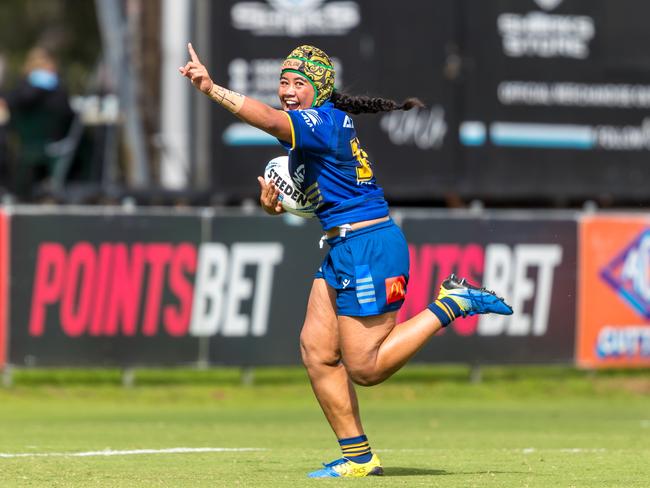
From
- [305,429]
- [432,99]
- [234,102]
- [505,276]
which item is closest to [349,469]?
[234,102]

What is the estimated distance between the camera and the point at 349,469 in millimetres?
9297

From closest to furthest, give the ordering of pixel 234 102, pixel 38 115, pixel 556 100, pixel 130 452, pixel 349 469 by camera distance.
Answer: pixel 234 102 < pixel 349 469 < pixel 130 452 < pixel 556 100 < pixel 38 115

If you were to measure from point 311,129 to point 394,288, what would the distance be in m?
1.08

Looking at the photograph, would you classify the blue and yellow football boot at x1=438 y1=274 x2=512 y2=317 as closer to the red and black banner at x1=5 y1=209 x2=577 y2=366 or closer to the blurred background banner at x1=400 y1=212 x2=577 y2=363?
the red and black banner at x1=5 y1=209 x2=577 y2=366

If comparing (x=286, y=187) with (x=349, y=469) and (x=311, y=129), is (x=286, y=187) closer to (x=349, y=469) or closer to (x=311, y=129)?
(x=311, y=129)

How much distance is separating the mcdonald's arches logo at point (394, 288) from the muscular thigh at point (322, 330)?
33 centimetres

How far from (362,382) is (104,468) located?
165 cm

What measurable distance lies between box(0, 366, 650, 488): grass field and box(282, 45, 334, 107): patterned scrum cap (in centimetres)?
222

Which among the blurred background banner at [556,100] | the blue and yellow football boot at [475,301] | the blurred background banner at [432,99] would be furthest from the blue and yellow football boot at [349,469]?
the blurred background banner at [556,100]

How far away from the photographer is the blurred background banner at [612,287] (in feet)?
57.9

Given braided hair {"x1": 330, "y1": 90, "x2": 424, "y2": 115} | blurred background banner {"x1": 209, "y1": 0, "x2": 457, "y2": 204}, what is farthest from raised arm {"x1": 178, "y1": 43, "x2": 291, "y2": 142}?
blurred background banner {"x1": 209, "y1": 0, "x2": 457, "y2": 204}

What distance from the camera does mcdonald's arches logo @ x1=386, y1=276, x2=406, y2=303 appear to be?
924 cm

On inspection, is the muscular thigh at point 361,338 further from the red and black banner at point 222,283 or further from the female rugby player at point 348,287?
the red and black banner at point 222,283

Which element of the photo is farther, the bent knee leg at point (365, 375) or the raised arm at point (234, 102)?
the bent knee leg at point (365, 375)
